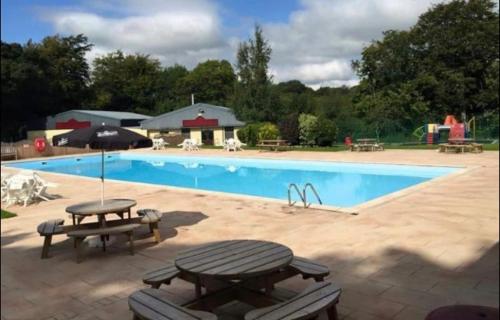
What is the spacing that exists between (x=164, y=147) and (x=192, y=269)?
2628 cm

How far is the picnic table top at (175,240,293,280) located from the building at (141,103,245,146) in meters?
25.6

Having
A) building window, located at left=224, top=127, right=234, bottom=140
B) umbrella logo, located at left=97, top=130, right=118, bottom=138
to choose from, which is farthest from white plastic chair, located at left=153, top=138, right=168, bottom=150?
umbrella logo, located at left=97, top=130, right=118, bottom=138

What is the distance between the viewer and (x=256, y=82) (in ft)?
84.8

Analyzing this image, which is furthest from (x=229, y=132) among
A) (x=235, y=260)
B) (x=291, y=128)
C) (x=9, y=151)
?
(x=235, y=260)

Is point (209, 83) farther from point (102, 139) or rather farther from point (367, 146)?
point (102, 139)

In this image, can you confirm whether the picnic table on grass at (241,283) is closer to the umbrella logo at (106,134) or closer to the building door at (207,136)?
the umbrella logo at (106,134)

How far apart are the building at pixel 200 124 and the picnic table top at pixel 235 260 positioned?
1009 inches

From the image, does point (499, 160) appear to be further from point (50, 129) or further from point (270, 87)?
point (50, 129)

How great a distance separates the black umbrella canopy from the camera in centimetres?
574

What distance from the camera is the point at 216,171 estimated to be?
1758cm

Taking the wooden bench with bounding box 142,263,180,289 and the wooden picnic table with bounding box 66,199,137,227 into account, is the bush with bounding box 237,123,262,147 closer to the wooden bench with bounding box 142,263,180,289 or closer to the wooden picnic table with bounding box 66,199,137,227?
the wooden picnic table with bounding box 66,199,137,227

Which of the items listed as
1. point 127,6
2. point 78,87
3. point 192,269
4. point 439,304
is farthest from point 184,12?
point 78,87

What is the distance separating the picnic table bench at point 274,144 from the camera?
21469 millimetres

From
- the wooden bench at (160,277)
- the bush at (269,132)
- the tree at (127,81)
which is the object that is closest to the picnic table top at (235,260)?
the wooden bench at (160,277)
